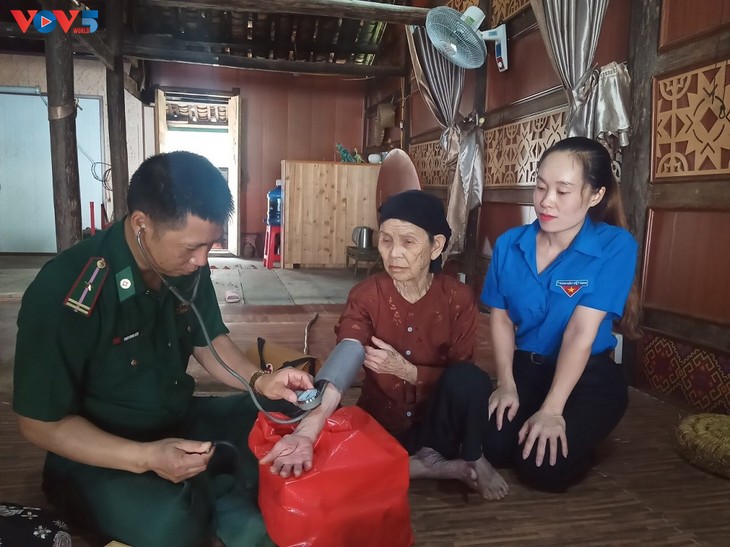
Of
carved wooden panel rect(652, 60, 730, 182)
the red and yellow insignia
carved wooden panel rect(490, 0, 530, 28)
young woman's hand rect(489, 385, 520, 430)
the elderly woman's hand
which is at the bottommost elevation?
young woman's hand rect(489, 385, 520, 430)

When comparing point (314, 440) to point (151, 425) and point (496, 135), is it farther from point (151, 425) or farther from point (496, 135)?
point (496, 135)

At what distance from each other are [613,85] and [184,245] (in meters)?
2.40

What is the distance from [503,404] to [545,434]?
0.16m

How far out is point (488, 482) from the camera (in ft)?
5.35

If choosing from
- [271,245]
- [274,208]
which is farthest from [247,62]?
[271,245]

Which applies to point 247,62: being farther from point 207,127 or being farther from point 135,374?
point 135,374

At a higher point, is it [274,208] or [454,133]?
[454,133]

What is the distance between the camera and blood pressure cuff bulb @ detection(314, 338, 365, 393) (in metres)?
1.40

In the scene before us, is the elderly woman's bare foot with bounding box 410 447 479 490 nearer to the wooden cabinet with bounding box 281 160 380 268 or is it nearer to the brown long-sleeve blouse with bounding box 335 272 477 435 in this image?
the brown long-sleeve blouse with bounding box 335 272 477 435

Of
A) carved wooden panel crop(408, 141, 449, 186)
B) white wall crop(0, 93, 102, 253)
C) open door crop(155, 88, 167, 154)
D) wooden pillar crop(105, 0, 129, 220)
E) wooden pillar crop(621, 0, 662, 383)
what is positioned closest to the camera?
wooden pillar crop(621, 0, 662, 383)

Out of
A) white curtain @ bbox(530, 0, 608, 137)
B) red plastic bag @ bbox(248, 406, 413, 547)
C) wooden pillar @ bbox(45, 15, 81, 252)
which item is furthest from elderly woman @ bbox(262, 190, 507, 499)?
wooden pillar @ bbox(45, 15, 81, 252)

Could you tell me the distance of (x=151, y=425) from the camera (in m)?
1.38

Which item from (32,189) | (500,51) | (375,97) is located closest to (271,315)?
(500,51)

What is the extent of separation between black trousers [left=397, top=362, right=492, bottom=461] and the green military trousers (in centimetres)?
54
